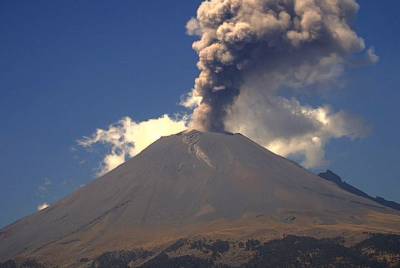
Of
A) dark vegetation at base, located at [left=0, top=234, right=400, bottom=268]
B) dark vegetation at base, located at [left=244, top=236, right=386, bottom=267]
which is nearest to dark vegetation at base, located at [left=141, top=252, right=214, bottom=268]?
dark vegetation at base, located at [left=0, top=234, right=400, bottom=268]

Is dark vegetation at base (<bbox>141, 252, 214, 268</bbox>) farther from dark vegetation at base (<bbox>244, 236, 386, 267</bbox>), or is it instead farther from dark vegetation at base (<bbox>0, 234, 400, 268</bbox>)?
dark vegetation at base (<bbox>244, 236, 386, 267</bbox>)

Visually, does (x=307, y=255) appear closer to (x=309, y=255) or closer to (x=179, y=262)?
(x=309, y=255)

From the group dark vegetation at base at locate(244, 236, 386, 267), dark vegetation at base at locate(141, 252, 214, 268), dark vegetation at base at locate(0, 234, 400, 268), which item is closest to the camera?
dark vegetation at base at locate(244, 236, 386, 267)

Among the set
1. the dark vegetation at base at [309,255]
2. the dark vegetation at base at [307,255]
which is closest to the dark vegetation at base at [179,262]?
the dark vegetation at base at [309,255]

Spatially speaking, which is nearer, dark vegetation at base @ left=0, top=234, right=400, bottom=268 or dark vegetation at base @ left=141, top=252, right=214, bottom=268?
dark vegetation at base @ left=0, top=234, right=400, bottom=268

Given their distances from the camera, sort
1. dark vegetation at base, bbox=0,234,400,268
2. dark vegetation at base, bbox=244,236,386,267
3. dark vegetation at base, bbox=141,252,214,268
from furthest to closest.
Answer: dark vegetation at base, bbox=141,252,214,268
dark vegetation at base, bbox=0,234,400,268
dark vegetation at base, bbox=244,236,386,267

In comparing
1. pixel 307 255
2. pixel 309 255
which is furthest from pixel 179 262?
pixel 309 255

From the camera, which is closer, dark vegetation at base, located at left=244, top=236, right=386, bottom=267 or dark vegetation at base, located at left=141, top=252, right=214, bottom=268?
dark vegetation at base, located at left=244, top=236, right=386, bottom=267

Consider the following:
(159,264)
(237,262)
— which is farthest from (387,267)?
(159,264)

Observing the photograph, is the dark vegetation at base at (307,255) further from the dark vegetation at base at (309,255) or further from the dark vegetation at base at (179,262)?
the dark vegetation at base at (179,262)

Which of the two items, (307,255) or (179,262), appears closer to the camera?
→ (307,255)

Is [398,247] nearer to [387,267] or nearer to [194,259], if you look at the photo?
[387,267]
